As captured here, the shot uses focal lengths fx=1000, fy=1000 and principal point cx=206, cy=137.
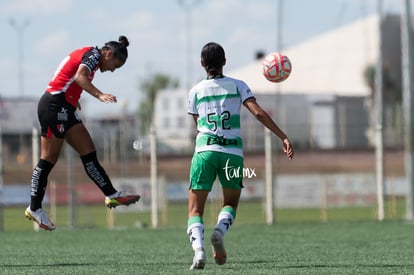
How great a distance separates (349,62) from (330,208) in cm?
4299

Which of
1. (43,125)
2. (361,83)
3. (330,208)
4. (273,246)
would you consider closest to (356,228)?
(273,246)

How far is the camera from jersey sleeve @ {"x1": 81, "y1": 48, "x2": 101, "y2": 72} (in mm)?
10510

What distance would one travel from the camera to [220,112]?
31.7 feet

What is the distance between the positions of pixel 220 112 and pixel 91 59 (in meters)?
1.73

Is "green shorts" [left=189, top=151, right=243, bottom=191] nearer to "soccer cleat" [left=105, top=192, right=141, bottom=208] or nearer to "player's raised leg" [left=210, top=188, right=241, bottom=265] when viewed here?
"player's raised leg" [left=210, top=188, right=241, bottom=265]

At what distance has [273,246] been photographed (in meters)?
14.1

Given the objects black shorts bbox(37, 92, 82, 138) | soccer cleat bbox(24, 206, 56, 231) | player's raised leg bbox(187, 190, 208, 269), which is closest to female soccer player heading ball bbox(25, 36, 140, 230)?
black shorts bbox(37, 92, 82, 138)

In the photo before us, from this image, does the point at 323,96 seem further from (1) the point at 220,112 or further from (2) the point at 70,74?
(1) the point at 220,112

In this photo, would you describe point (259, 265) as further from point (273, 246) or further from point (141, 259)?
point (273, 246)

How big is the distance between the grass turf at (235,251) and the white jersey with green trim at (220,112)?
134 centimetres

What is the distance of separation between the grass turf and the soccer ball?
2177mm

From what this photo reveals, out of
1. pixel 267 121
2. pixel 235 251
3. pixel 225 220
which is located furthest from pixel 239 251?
pixel 267 121

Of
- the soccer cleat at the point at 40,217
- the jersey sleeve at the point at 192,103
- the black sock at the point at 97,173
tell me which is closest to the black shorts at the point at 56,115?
the black sock at the point at 97,173

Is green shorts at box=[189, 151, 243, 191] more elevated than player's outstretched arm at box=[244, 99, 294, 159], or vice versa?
player's outstretched arm at box=[244, 99, 294, 159]
